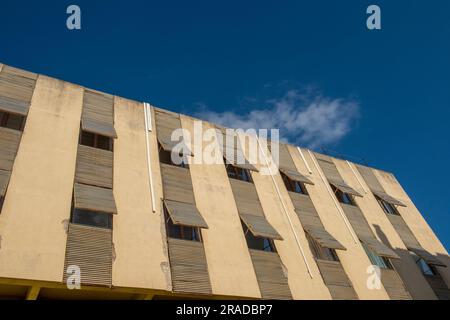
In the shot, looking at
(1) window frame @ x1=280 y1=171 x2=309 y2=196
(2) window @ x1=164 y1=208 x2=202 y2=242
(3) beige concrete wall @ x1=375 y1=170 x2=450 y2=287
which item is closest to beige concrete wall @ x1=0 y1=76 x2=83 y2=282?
(2) window @ x1=164 y1=208 x2=202 y2=242

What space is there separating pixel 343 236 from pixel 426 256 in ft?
17.7

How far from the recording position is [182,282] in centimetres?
1166

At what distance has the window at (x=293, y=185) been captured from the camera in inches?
736

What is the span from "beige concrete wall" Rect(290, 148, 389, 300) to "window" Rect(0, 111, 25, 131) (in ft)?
43.1

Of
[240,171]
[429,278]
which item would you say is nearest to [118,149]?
[240,171]

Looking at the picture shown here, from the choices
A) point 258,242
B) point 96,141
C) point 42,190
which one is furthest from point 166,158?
point 42,190

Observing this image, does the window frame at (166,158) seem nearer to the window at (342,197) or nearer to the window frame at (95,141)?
the window frame at (95,141)

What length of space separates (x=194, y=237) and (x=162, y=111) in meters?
7.11

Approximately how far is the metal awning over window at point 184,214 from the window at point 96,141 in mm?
3304

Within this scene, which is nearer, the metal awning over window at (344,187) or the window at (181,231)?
the window at (181,231)

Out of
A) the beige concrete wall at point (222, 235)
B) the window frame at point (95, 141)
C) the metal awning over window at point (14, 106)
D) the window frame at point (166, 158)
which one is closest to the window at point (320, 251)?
the beige concrete wall at point (222, 235)

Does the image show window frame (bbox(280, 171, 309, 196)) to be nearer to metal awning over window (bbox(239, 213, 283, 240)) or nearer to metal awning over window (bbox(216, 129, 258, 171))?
metal awning over window (bbox(216, 129, 258, 171))

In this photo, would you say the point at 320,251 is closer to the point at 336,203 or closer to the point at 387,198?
the point at 336,203
